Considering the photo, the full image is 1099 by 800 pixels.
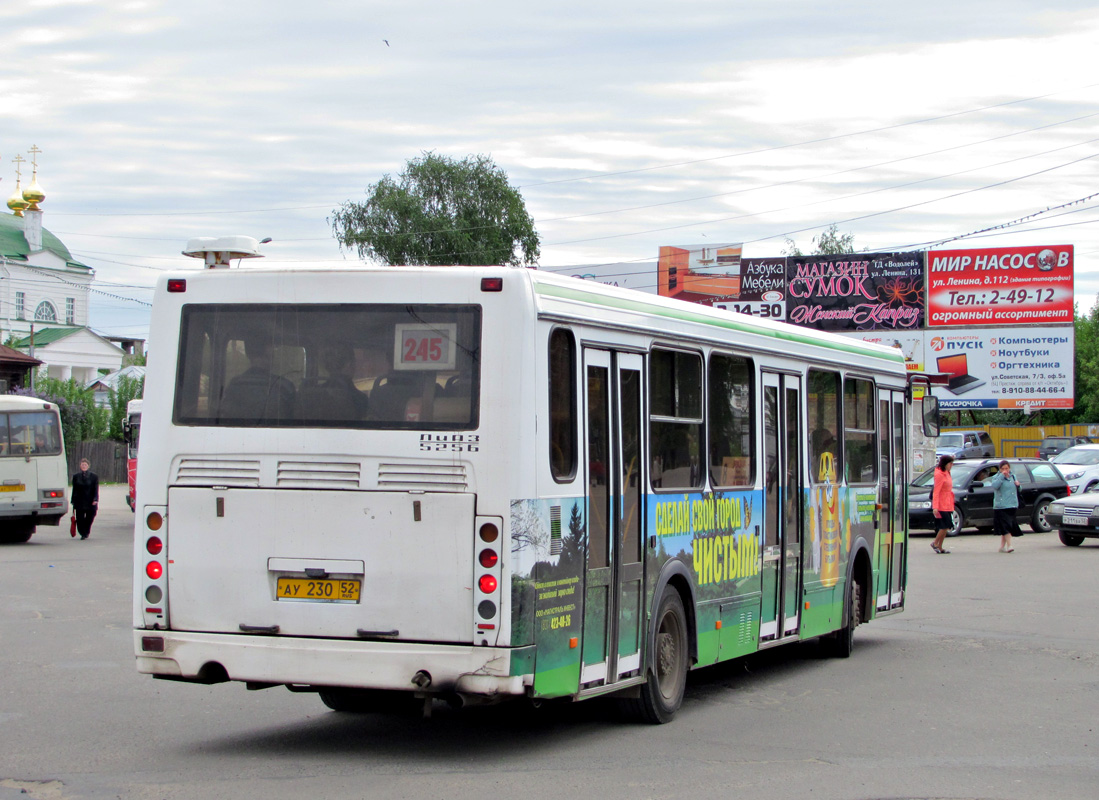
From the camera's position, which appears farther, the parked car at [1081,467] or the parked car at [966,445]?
the parked car at [966,445]

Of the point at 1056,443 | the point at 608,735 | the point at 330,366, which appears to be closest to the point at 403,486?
the point at 330,366

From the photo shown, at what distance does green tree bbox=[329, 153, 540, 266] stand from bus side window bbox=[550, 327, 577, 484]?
58.0 metres

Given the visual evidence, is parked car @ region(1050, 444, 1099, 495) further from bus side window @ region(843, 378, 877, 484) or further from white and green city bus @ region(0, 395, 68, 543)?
bus side window @ region(843, 378, 877, 484)

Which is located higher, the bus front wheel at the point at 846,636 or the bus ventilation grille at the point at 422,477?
the bus ventilation grille at the point at 422,477

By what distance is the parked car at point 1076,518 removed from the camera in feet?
82.0

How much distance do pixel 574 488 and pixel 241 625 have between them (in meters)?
1.91

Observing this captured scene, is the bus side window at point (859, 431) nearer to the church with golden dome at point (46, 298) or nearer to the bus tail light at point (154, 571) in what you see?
the bus tail light at point (154, 571)

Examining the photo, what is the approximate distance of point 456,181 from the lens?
222 ft

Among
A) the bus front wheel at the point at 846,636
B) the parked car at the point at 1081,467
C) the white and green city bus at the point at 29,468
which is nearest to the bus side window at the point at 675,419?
the bus front wheel at the point at 846,636

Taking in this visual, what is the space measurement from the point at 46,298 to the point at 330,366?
10200 centimetres

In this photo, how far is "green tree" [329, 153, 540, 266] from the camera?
65875 mm

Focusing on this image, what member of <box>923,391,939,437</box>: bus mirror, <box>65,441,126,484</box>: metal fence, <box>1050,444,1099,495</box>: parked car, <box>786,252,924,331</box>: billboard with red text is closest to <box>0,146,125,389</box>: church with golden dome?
<box>65,441,126,484</box>: metal fence

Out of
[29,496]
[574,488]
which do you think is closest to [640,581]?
[574,488]

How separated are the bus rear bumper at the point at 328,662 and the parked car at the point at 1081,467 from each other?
Answer: 1176 inches
